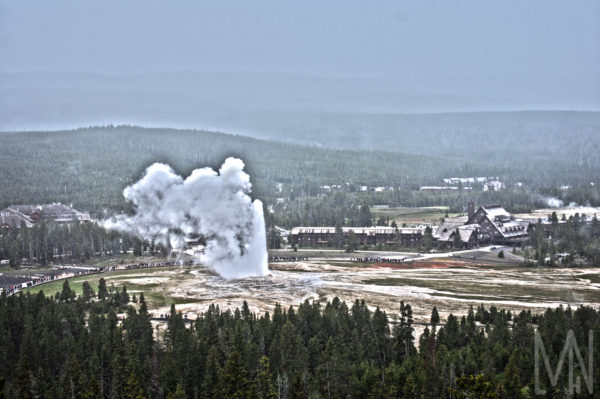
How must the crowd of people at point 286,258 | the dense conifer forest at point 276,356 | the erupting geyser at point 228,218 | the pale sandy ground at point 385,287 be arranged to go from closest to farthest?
the dense conifer forest at point 276,356 → the pale sandy ground at point 385,287 → the erupting geyser at point 228,218 → the crowd of people at point 286,258

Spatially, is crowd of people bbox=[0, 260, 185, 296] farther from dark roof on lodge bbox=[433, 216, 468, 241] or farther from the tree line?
dark roof on lodge bbox=[433, 216, 468, 241]

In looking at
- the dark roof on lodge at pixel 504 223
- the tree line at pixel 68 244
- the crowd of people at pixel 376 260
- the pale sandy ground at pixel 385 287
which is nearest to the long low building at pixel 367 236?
the dark roof on lodge at pixel 504 223

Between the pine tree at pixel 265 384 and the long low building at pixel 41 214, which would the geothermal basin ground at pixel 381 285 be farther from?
the long low building at pixel 41 214

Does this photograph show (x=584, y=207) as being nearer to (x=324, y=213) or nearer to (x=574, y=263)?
(x=324, y=213)

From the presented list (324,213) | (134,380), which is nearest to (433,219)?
(324,213)

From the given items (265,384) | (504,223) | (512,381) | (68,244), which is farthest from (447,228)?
(265,384)

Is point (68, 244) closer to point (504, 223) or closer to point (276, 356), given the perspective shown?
point (504, 223)

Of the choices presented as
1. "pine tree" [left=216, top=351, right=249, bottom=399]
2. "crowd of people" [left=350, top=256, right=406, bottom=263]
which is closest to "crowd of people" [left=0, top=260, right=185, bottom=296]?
"crowd of people" [left=350, top=256, right=406, bottom=263]
